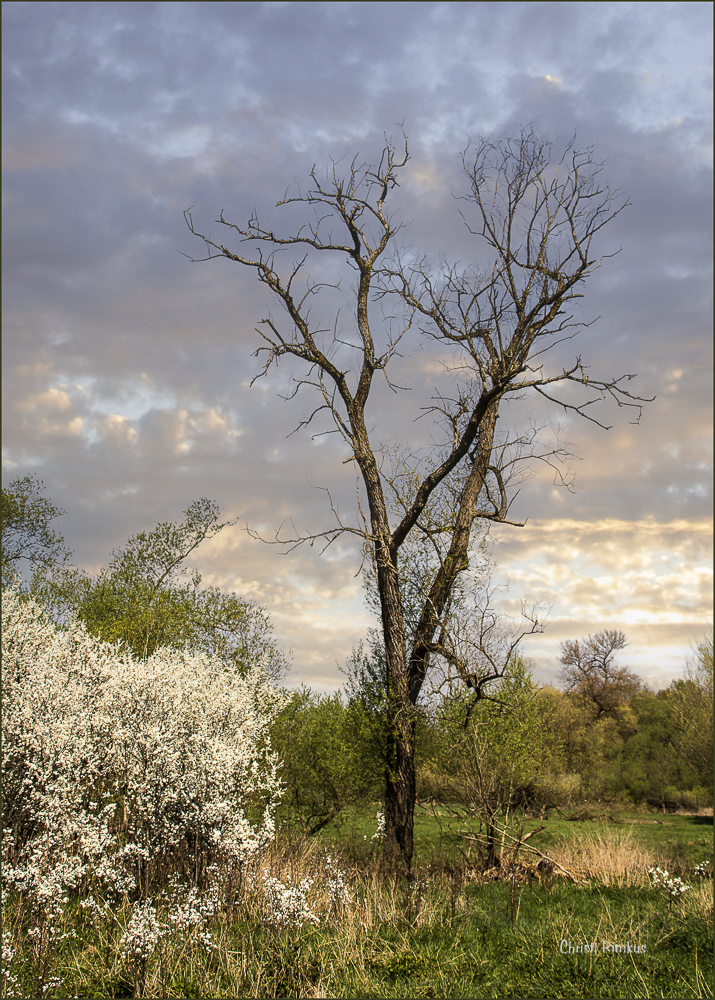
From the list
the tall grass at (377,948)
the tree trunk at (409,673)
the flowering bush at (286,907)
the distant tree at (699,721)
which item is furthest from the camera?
the distant tree at (699,721)

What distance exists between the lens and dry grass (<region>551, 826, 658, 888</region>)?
11.2 meters

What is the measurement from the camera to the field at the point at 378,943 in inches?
242

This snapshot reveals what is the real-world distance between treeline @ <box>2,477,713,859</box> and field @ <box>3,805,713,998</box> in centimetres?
162

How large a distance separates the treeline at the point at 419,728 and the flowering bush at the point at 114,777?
2.63 m

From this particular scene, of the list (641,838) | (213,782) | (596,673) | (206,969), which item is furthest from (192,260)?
(596,673)

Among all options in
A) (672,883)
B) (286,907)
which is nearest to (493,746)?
(672,883)

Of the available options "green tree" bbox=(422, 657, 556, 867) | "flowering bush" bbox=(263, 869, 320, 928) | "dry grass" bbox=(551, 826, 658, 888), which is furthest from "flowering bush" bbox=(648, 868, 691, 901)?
"flowering bush" bbox=(263, 869, 320, 928)

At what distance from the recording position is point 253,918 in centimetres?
787

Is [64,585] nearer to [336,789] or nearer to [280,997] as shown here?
[336,789]

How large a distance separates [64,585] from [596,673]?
89.0ft

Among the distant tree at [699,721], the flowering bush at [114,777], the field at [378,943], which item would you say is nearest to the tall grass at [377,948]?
the field at [378,943]

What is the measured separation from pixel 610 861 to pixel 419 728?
4.02 m

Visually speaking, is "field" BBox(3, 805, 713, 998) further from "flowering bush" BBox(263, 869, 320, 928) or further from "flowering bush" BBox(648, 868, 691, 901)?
"flowering bush" BBox(648, 868, 691, 901)

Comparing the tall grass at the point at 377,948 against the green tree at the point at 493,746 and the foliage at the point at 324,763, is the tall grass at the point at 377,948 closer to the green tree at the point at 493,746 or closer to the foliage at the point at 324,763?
the green tree at the point at 493,746
